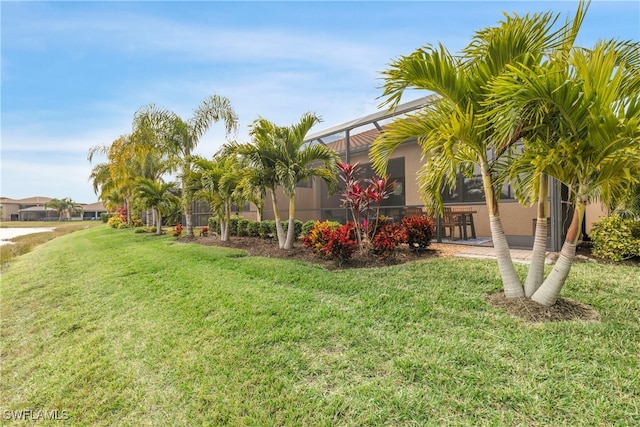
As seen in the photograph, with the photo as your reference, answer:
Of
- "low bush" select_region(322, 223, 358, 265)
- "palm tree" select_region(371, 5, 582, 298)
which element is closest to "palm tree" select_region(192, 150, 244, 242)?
"low bush" select_region(322, 223, 358, 265)

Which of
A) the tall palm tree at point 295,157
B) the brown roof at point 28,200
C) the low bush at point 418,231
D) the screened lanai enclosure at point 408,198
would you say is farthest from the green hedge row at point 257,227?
the brown roof at point 28,200

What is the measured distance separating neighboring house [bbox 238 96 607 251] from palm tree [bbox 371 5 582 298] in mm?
2007

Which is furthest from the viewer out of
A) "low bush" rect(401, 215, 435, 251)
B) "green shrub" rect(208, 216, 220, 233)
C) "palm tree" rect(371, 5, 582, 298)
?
"green shrub" rect(208, 216, 220, 233)

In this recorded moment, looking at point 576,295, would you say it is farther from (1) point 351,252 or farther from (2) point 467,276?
(1) point 351,252

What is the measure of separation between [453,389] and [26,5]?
455 inches

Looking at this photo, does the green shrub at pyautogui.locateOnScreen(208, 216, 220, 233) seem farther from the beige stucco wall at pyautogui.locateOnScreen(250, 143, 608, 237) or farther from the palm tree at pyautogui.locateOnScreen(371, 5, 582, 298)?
the palm tree at pyautogui.locateOnScreen(371, 5, 582, 298)

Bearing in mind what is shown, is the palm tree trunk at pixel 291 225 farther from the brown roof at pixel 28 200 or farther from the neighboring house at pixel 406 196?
the brown roof at pixel 28 200

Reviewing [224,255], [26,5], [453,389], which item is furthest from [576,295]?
[26,5]

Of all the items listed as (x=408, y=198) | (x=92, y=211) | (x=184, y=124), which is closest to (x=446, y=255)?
(x=408, y=198)

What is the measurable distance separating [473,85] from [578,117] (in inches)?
40.0

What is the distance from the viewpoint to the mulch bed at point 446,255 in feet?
9.66

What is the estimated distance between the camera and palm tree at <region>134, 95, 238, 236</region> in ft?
42.2

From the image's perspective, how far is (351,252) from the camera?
18.7ft

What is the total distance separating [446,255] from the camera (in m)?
6.03
